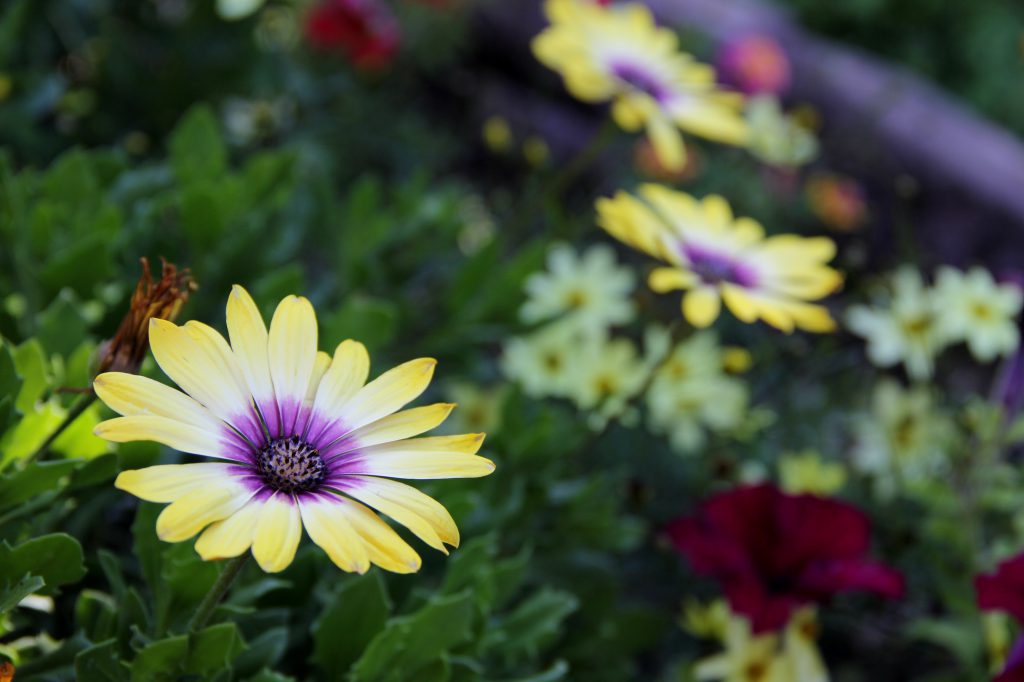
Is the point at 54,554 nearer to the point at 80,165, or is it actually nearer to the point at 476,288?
the point at 80,165

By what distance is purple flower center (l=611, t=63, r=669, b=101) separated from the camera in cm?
121

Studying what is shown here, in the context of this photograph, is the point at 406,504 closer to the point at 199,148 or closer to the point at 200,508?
the point at 200,508

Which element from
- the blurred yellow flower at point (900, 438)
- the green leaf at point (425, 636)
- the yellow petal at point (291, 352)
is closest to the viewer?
the yellow petal at point (291, 352)

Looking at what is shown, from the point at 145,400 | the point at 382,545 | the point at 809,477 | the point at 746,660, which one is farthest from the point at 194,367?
the point at 809,477

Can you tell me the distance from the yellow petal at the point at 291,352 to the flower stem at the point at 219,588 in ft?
0.28

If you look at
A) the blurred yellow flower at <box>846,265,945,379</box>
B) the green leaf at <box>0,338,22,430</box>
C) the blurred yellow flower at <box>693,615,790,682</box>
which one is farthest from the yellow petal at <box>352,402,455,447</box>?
the blurred yellow flower at <box>846,265,945,379</box>

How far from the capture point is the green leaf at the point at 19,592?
0.57m

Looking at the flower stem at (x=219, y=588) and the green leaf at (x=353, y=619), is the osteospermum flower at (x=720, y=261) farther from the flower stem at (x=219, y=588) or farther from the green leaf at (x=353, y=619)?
the flower stem at (x=219, y=588)

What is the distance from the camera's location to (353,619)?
73cm

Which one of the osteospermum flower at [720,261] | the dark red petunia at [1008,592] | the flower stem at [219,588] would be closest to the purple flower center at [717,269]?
the osteospermum flower at [720,261]

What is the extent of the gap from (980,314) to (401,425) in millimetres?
945

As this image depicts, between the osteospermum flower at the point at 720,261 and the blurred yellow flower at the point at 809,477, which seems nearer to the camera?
the osteospermum flower at the point at 720,261

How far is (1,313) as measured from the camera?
800 mm

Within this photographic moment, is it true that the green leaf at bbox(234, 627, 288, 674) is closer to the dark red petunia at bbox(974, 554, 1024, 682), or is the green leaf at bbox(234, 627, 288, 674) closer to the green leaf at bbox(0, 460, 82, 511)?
the green leaf at bbox(0, 460, 82, 511)
